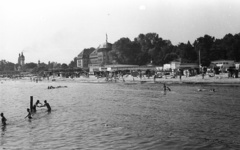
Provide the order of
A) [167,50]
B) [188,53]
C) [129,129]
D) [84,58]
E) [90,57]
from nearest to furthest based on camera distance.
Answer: [129,129] → [188,53] → [167,50] → [90,57] → [84,58]

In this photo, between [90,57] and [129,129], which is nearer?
[129,129]

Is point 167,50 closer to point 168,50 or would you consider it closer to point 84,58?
point 168,50

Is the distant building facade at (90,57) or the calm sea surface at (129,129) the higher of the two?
the distant building facade at (90,57)

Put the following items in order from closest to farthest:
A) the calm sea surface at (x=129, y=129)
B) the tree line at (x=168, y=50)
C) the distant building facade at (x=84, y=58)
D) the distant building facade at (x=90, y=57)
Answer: the calm sea surface at (x=129, y=129) → the tree line at (x=168, y=50) → the distant building facade at (x=90, y=57) → the distant building facade at (x=84, y=58)

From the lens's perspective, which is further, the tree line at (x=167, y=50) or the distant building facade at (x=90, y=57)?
the distant building facade at (x=90, y=57)

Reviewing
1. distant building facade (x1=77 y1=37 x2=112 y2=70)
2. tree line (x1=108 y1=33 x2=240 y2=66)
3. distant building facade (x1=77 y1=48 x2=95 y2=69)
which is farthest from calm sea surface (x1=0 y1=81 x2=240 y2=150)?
distant building facade (x1=77 y1=48 x2=95 y2=69)

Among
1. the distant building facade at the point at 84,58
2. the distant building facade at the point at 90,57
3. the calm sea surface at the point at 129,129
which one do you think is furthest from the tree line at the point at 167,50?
the calm sea surface at the point at 129,129

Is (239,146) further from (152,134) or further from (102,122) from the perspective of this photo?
(102,122)

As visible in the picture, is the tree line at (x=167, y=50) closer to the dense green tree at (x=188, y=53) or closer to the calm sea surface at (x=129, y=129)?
the dense green tree at (x=188, y=53)

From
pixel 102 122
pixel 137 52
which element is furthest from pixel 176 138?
pixel 137 52

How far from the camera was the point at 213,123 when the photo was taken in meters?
22.2

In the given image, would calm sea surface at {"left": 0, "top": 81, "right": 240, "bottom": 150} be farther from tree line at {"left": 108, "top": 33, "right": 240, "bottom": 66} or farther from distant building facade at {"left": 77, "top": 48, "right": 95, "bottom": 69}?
distant building facade at {"left": 77, "top": 48, "right": 95, "bottom": 69}

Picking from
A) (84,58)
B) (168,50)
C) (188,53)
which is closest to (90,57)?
(84,58)

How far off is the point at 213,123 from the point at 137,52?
105209 mm
